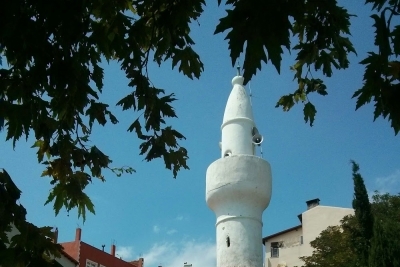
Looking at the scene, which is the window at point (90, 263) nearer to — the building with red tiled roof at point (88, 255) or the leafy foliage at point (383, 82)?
the building with red tiled roof at point (88, 255)

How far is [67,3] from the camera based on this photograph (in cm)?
384

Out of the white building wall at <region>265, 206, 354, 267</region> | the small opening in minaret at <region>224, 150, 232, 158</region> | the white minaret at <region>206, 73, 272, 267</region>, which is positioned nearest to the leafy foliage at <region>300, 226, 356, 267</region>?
the white minaret at <region>206, 73, 272, 267</region>

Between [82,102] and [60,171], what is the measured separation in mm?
937

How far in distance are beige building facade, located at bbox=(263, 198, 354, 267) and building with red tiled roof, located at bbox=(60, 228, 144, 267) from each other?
9.02 m

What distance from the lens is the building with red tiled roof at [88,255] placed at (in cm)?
3316

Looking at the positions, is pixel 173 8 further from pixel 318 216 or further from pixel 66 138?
pixel 318 216

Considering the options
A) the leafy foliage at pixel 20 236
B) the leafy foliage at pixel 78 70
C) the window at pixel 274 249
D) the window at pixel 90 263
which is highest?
the window at pixel 274 249

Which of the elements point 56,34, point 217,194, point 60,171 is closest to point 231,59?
point 56,34

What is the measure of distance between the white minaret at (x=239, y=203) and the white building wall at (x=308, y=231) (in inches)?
565

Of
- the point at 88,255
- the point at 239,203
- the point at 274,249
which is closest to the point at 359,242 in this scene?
the point at 239,203

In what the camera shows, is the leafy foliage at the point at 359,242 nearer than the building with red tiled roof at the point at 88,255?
Yes

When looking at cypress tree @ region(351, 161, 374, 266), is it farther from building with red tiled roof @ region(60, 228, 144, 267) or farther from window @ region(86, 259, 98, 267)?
window @ region(86, 259, 98, 267)

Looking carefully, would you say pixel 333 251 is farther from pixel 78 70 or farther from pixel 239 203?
pixel 78 70

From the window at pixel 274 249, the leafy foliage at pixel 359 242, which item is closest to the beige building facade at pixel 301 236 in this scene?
the window at pixel 274 249
